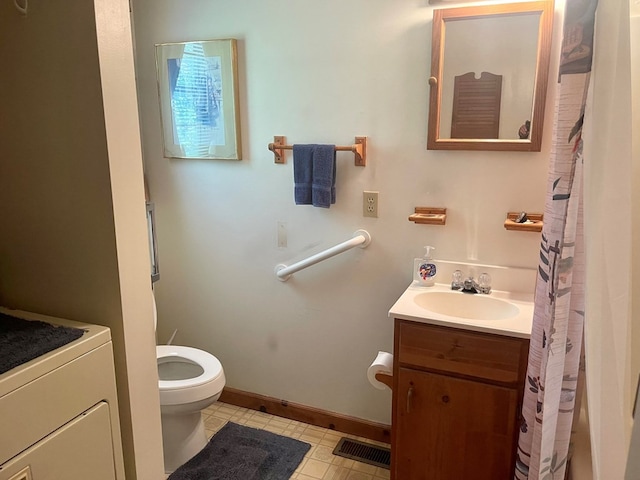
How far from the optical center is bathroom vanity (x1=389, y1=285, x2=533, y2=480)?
1.66 meters

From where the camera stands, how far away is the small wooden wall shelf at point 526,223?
6.03 feet

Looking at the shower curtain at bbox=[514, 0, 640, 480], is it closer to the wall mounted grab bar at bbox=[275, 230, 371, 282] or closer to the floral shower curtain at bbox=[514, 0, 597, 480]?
the floral shower curtain at bbox=[514, 0, 597, 480]

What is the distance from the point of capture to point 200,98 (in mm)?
2398

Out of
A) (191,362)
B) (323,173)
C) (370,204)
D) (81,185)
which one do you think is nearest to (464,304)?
(370,204)

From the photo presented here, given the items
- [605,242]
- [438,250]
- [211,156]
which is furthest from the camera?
[211,156]

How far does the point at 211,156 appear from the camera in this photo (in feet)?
8.02

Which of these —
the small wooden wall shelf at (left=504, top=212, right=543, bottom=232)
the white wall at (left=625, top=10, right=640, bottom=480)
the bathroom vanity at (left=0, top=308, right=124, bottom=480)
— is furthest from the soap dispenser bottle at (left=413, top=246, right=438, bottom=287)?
the bathroom vanity at (left=0, top=308, right=124, bottom=480)

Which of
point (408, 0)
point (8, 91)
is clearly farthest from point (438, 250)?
point (8, 91)

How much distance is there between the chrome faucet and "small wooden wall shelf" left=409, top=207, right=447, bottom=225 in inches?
10.4

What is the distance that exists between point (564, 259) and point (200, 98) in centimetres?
186

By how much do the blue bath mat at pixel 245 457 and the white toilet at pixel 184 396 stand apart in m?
0.06

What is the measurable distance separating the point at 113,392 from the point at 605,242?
113cm

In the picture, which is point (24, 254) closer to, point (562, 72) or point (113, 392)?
point (113, 392)

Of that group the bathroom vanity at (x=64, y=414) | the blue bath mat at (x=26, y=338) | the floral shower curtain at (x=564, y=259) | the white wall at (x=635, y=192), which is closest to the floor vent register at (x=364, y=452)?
the floral shower curtain at (x=564, y=259)
